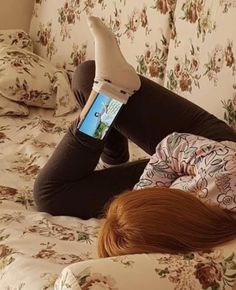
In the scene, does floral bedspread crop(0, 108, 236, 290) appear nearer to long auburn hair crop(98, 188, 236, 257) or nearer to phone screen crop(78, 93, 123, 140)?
long auburn hair crop(98, 188, 236, 257)

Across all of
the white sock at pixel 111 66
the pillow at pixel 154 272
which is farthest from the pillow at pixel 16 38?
the pillow at pixel 154 272

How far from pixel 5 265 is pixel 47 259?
3.0 inches

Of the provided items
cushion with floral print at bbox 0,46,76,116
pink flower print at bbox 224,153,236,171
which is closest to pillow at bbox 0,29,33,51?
cushion with floral print at bbox 0,46,76,116

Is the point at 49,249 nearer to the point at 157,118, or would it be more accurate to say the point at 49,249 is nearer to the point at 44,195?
the point at 44,195

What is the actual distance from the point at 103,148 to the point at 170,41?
507 millimetres

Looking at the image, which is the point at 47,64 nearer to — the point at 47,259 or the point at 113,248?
the point at 47,259

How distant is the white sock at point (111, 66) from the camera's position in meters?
1.32

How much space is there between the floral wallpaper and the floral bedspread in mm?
251

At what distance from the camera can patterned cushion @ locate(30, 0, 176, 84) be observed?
175 centimetres

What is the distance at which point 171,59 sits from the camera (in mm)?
1686

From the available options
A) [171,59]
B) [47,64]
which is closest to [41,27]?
[47,64]

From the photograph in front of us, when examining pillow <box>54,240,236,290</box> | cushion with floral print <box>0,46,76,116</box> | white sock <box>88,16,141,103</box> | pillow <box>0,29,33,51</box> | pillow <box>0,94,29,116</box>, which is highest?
white sock <box>88,16,141,103</box>

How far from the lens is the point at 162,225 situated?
845 millimetres

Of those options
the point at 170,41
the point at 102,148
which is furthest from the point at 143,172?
the point at 170,41
